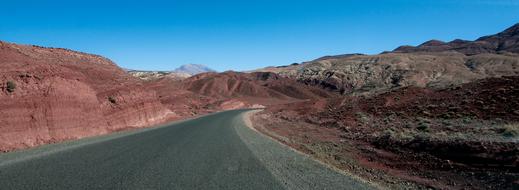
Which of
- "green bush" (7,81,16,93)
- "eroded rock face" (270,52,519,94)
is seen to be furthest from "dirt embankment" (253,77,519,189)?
"eroded rock face" (270,52,519,94)

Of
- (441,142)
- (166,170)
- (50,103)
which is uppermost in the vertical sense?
(50,103)

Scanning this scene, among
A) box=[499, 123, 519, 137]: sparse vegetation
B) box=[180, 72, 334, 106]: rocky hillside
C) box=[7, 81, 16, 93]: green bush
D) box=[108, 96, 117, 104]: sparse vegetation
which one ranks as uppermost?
box=[7, 81, 16, 93]: green bush

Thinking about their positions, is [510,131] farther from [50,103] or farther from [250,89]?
[250,89]

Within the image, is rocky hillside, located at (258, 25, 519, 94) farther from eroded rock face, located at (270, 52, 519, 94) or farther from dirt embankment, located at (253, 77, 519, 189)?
dirt embankment, located at (253, 77, 519, 189)

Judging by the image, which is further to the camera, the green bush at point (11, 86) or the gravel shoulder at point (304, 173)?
the green bush at point (11, 86)

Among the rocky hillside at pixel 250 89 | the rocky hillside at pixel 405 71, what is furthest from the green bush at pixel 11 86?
the rocky hillside at pixel 250 89

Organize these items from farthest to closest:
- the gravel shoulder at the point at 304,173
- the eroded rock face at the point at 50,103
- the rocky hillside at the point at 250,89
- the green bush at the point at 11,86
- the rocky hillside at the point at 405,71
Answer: the rocky hillside at the point at 250,89 < the rocky hillside at the point at 405,71 < the green bush at the point at 11,86 < the eroded rock face at the point at 50,103 < the gravel shoulder at the point at 304,173

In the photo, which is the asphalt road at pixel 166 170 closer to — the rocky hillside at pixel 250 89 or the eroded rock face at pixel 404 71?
the eroded rock face at pixel 404 71

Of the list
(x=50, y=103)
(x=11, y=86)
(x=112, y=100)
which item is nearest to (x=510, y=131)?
(x=50, y=103)

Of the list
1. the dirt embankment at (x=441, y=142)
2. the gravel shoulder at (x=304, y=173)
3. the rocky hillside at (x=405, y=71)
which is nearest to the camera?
the gravel shoulder at (x=304, y=173)
